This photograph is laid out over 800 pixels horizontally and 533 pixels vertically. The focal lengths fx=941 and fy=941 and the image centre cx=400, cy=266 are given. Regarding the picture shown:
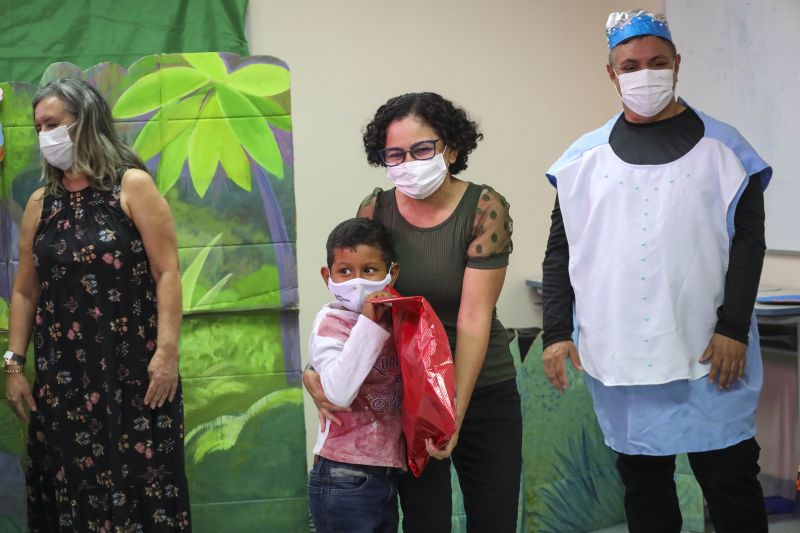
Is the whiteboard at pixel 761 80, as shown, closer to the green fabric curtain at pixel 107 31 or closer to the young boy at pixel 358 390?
the green fabric curtain at pixel 107 31

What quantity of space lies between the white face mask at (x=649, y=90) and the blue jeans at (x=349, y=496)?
3.06 feet

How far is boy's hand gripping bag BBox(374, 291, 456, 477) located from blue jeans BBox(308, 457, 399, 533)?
11cm

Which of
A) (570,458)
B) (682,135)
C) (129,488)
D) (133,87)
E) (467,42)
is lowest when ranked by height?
(570,458)

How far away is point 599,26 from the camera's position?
4348mm

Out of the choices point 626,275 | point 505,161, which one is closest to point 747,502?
point 626,275

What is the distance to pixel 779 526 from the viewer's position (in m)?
3.31

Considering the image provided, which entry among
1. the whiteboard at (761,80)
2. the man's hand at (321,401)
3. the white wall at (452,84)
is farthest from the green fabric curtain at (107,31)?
the man's hand at (321,401)

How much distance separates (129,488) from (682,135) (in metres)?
1.59

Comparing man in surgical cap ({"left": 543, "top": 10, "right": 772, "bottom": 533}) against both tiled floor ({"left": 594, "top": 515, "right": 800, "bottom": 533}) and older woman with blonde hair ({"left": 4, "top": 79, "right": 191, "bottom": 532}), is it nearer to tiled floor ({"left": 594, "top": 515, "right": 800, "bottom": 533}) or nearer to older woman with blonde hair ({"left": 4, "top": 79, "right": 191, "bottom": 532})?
older woman with blonde hair ({"left": 4, "top": 79, "right": 191, "bottom": 532})

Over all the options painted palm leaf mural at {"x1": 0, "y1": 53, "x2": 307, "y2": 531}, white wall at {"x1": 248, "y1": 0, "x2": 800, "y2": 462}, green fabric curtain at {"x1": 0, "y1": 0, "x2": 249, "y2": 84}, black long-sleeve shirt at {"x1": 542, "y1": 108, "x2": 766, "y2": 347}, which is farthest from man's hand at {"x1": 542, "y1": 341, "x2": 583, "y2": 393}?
green fabric curtain at {"x1": 0, "y1": 0, "x2": 249, "y2": 84}

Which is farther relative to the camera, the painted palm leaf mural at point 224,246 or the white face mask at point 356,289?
the painted palm leaf mural at point 224,246

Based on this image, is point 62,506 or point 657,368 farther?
point 62,506

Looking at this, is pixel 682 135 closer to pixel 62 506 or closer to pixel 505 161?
pixel 62 506

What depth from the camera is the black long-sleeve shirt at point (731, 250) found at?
1943 millimetres
